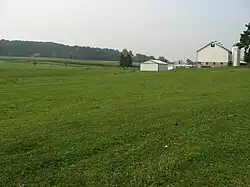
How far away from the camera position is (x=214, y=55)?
261 feet

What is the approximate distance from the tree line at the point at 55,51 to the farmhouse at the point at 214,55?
47114mm

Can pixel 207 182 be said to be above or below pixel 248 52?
below

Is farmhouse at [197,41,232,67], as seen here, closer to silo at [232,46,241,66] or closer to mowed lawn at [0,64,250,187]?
silo at [232,46,241,66]

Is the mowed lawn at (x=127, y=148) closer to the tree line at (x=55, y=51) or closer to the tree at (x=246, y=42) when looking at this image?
the tree at (x=246, y=42)

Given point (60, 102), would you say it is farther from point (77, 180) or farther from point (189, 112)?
point (77, 180)

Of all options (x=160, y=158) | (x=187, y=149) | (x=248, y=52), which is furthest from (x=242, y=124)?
(x=248, y=52)

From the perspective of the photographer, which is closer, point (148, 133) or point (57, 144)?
point (57, 144)

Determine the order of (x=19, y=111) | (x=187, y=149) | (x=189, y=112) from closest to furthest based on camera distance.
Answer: (x=187, y=149) < (x=189, y=112) < (x=19, y=111)

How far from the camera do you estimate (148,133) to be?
30.1ft

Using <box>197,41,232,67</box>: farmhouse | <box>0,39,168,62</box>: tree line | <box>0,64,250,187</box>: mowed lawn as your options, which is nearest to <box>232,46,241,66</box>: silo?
<box>197,41,232,67</box>: farmhouse

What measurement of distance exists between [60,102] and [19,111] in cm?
287

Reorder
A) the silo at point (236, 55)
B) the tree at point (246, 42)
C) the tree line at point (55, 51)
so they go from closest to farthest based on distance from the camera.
Result: the tree at point (246, 42) < the silo at point (236, 55) < the tree line at point (55, 51)

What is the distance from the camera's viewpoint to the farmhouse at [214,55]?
257ft

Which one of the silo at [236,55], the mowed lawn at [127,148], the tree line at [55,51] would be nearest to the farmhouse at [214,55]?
the silo at [236,55]
